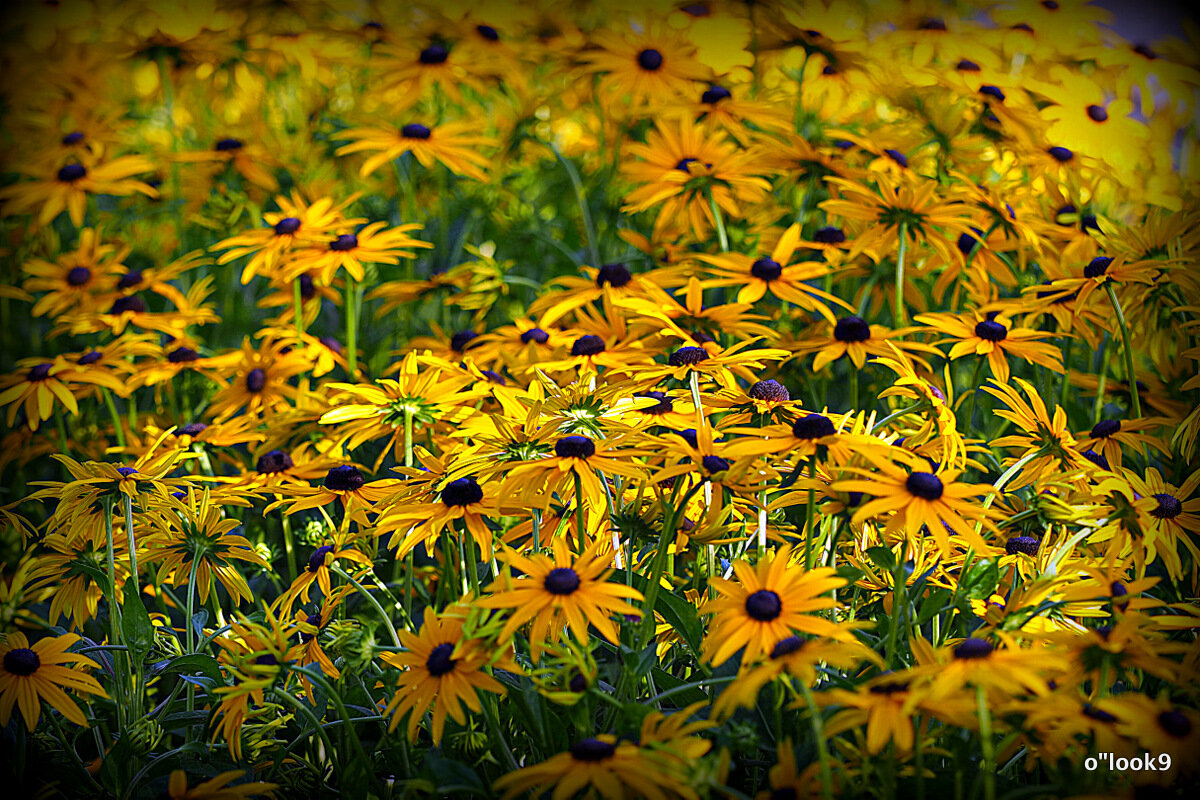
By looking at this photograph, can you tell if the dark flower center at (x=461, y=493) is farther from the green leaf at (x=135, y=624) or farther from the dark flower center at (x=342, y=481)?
the green leaf at (x=135, y=624)

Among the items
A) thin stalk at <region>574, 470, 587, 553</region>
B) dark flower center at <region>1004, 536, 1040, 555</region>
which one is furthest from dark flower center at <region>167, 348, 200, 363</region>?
dark flower center at <region>1004, 536, 1040, 555</region>

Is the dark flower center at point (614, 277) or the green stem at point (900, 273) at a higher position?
the green stem at point (900, 273)

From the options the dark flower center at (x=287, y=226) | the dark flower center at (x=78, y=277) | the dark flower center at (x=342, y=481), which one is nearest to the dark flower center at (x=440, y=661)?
the dark flower center at (x=342, y=481)

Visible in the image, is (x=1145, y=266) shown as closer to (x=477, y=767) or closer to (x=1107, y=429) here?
(x=1107, y=429)

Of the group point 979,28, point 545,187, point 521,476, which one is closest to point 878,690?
point 521,476

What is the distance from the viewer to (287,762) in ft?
4.29

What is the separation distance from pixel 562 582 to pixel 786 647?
253mm

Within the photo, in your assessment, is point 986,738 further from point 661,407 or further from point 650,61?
point 650,61

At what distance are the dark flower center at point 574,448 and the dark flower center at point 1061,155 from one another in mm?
1457

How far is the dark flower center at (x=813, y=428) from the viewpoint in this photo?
1153mm

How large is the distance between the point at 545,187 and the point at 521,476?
2.30m

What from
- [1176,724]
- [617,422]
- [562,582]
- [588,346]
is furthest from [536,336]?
[1176,724]

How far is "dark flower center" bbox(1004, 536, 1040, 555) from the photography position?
1.33 metres

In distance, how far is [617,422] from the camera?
1255mm
